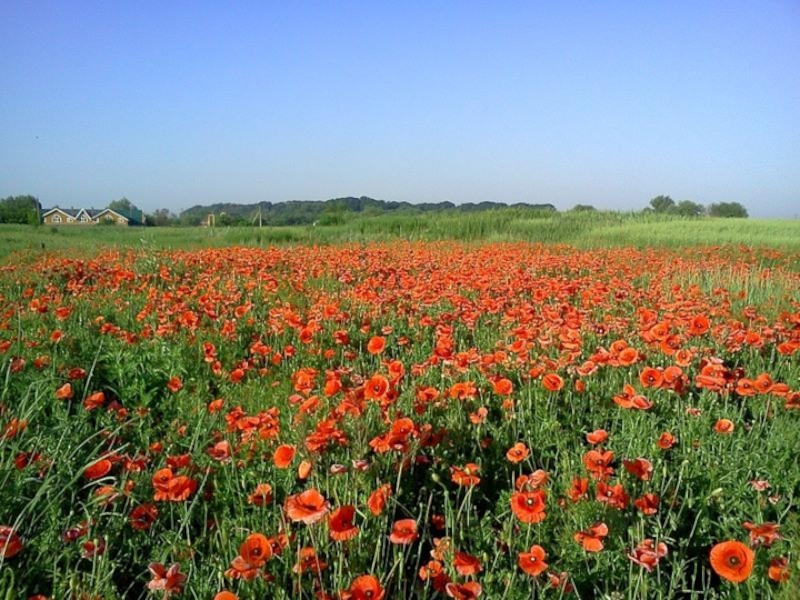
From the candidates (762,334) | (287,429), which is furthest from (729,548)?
(762,334)

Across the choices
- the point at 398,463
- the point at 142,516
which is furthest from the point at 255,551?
the point at 398,463

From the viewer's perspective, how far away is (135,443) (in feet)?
8.88

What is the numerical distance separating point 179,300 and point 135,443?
2.36m

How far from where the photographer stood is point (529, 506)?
162cm

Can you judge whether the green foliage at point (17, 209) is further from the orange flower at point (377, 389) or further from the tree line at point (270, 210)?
the orange flower at point (377, 389)

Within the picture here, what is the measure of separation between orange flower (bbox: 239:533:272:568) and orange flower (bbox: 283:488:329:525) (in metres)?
0.09

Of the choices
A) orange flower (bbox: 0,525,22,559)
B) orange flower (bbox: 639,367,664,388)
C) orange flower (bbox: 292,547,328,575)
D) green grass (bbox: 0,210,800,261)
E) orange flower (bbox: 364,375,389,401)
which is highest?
green grass (bbox: 0,210,800,261)

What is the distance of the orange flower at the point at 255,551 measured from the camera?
1421 millimetres

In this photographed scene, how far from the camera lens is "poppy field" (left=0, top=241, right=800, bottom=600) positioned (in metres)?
1.62

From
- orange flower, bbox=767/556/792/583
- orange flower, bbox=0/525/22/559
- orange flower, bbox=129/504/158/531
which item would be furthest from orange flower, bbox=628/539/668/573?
orange flower, bbox=0/525/22/559

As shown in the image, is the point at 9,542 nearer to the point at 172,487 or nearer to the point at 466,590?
the point at 172,487

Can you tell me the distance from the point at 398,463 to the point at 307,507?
785 mm

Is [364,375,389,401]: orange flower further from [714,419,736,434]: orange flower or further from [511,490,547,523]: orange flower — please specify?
[714,419,736,434]: orange flower

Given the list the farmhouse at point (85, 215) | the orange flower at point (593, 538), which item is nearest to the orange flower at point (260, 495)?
the orange flower at point (593, 538)
